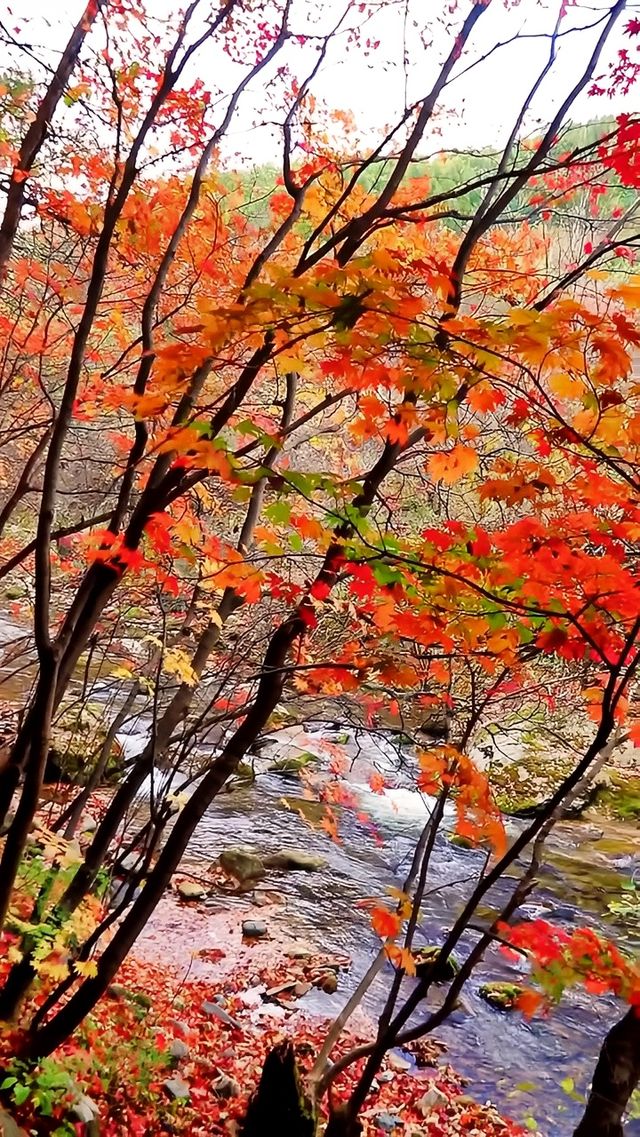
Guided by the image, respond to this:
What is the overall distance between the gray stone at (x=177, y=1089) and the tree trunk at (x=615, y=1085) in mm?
2600

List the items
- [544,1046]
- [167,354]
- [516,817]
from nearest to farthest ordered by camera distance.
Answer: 1. [167,354]
2. [544,1046]
3. [516,817]

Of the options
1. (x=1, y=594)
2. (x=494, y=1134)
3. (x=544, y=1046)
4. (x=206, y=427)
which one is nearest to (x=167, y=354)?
(x=206, y=427)

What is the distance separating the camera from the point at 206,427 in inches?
96.7

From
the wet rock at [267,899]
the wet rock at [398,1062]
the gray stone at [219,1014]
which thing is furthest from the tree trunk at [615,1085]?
the wet rock at [267,899]

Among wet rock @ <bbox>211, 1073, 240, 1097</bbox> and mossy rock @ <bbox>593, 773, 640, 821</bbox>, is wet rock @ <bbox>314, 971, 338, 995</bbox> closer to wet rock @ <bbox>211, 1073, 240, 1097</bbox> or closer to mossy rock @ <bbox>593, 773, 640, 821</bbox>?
wet rock @ <bbox>211, 1073, 240, 1097</bbox>

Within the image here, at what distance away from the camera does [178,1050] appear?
17.0ft

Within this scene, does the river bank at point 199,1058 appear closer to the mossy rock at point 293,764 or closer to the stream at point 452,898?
the stream at point 452,898

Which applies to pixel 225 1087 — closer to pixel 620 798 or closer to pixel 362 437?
→ pixel 362 437

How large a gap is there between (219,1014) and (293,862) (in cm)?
277

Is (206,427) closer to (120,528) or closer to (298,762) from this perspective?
(120,528)

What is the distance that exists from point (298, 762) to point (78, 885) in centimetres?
756

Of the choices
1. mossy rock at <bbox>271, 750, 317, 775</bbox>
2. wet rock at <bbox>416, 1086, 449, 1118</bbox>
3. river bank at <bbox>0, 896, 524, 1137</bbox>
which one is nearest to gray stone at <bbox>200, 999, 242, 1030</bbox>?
river bank at <bbox>0, 896, 524, 1137</bbox>

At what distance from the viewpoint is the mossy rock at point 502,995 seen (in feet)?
22.4

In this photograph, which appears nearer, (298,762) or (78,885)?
(78,885)
